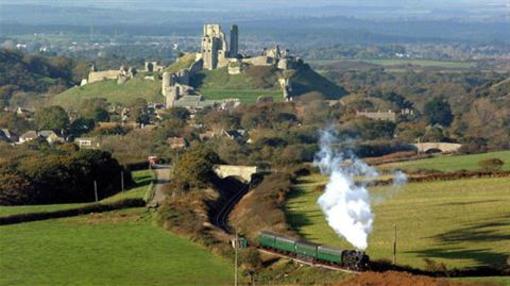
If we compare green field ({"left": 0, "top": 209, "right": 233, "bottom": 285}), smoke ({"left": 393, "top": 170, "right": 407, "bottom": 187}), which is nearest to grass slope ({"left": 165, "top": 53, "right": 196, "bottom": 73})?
smoke ({"left": 393, "top": 170, "right": 407, "bottom": 187})

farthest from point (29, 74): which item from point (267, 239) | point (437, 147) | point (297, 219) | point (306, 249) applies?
point (306, 249)

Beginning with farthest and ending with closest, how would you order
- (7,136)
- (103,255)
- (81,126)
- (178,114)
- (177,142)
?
(178,114), (81,126), (7,136), (177,142), (103,255)

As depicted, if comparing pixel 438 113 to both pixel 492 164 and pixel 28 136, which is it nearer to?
pixel 28 136

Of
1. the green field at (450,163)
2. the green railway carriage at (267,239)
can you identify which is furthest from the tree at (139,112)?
the green railway carriage at (267,239)

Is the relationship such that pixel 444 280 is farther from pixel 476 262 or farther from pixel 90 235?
pixel 90 235

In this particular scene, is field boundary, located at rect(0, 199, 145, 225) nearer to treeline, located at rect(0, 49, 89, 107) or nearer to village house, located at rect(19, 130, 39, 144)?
village house, located at rect(19, 130, 39, 144)

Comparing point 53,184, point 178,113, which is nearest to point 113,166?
point 53,184

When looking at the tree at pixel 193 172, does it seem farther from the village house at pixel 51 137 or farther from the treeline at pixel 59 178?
the village house at pixel 51 137
